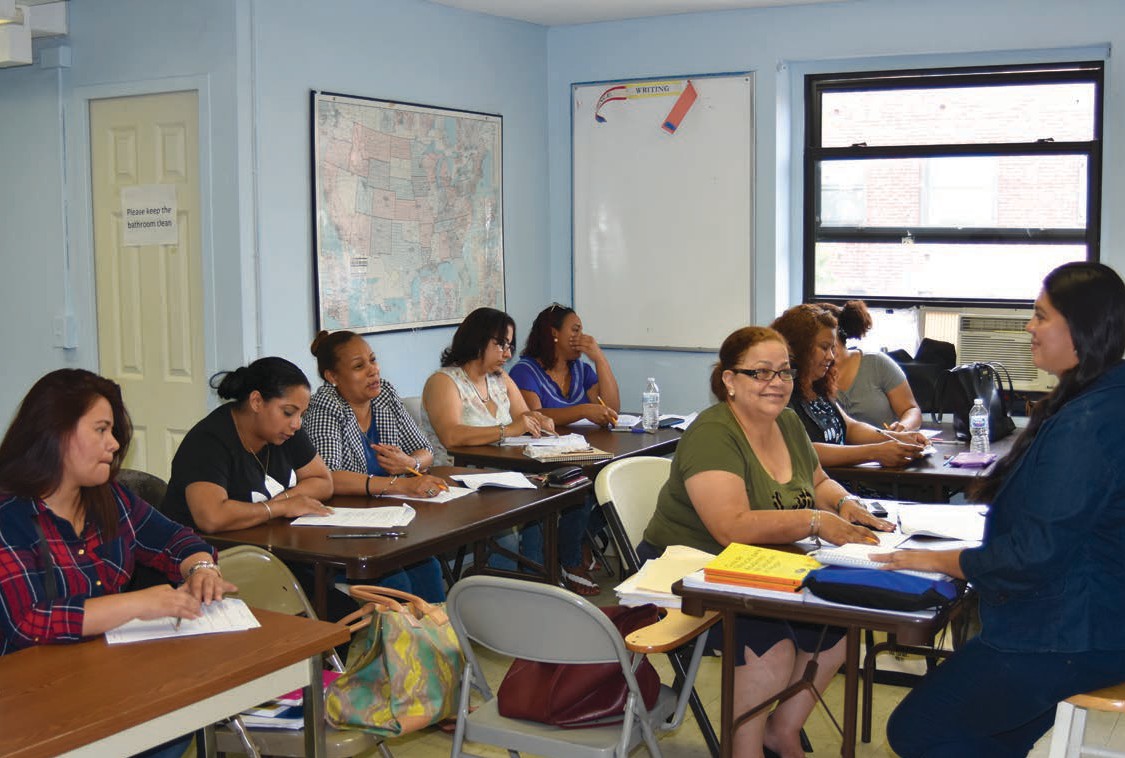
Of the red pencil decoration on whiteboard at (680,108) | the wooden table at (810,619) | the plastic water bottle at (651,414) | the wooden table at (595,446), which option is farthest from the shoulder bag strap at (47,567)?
the red pencil decoration on whiteboard at (680,108)

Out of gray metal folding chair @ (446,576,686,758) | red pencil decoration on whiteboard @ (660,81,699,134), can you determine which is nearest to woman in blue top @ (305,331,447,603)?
gray metal folding chair @ (446,576,686,758)

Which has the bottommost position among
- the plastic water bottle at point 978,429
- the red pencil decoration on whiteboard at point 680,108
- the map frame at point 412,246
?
the plastic water bottle at point 978,429

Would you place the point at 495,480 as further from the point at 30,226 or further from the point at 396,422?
the point at 30,226

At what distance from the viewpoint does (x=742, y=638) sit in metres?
2.97

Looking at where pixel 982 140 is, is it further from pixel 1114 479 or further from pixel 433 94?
pixel 1114 479

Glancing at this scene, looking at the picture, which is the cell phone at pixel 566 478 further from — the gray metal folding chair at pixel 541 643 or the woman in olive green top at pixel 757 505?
the gray metal folding chair at pixel 541 643

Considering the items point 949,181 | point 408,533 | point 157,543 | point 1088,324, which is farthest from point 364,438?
point 949,181

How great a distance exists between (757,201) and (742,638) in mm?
3831

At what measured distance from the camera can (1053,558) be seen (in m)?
2.22

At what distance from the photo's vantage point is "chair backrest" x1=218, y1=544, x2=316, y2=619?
9.66 ft

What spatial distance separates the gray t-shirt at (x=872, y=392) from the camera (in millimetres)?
5223

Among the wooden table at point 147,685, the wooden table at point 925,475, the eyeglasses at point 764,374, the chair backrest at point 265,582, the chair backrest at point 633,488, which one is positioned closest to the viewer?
the wooden table at point 147,685

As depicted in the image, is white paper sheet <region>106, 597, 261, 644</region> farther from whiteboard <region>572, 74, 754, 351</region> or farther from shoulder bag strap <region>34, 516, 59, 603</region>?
whiteboard <region>572, 74, 754, 351</region>

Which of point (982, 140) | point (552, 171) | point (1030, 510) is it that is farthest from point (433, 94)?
point (1030, 510)
